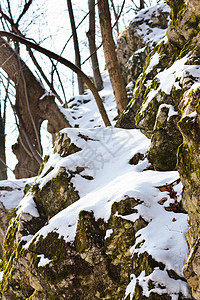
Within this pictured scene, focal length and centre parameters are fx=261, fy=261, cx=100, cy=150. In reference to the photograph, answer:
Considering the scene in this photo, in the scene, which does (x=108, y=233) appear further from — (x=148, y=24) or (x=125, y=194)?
(x=148, y=24)

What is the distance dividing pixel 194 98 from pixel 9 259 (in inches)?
134

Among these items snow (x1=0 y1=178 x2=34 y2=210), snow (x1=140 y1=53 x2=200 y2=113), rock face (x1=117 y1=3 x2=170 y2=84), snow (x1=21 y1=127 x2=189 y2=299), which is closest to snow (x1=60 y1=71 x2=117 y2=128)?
rock face (x1=117 y1=3 x2=170 y2=84)

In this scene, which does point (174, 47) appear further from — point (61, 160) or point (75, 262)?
point (75, 262)

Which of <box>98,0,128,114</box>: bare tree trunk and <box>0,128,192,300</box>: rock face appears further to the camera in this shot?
<box>98,0,128,114</box>: bare tree trunk

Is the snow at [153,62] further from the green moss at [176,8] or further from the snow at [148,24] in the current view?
the snow at [148,24]

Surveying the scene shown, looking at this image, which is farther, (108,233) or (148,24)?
(148,24)

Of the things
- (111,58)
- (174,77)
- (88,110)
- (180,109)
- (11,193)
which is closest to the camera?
(180,109)

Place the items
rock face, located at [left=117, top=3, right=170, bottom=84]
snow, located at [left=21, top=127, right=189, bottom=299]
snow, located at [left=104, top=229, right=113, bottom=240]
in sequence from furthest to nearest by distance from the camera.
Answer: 1. rock face, located at [left=117, top=3, right=170, bottom=84]
2. snow, located at [left=104, top=229, right=113, bottom=240]
3. snow, located at [left=21, top=127, right=189, bottom=299]

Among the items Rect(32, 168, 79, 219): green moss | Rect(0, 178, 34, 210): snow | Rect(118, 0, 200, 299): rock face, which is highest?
Rect(118, 0, 200, 299): rock face

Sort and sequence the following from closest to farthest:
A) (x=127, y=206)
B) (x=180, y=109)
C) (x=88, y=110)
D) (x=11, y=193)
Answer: (x=127, y=206)
(x=180, y=109)
(x=11, y=193)
(x=88, y=110)

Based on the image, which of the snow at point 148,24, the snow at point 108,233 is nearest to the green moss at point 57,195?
the snow at point 108,233

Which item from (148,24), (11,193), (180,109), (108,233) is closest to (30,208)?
(108,233)

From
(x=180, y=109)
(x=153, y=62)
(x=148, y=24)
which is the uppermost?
(x=148, y=24)

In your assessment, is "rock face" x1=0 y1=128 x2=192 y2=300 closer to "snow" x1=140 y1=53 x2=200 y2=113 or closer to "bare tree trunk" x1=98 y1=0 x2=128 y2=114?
"snow" x1=140 y1=53 x2=200 y2=113
